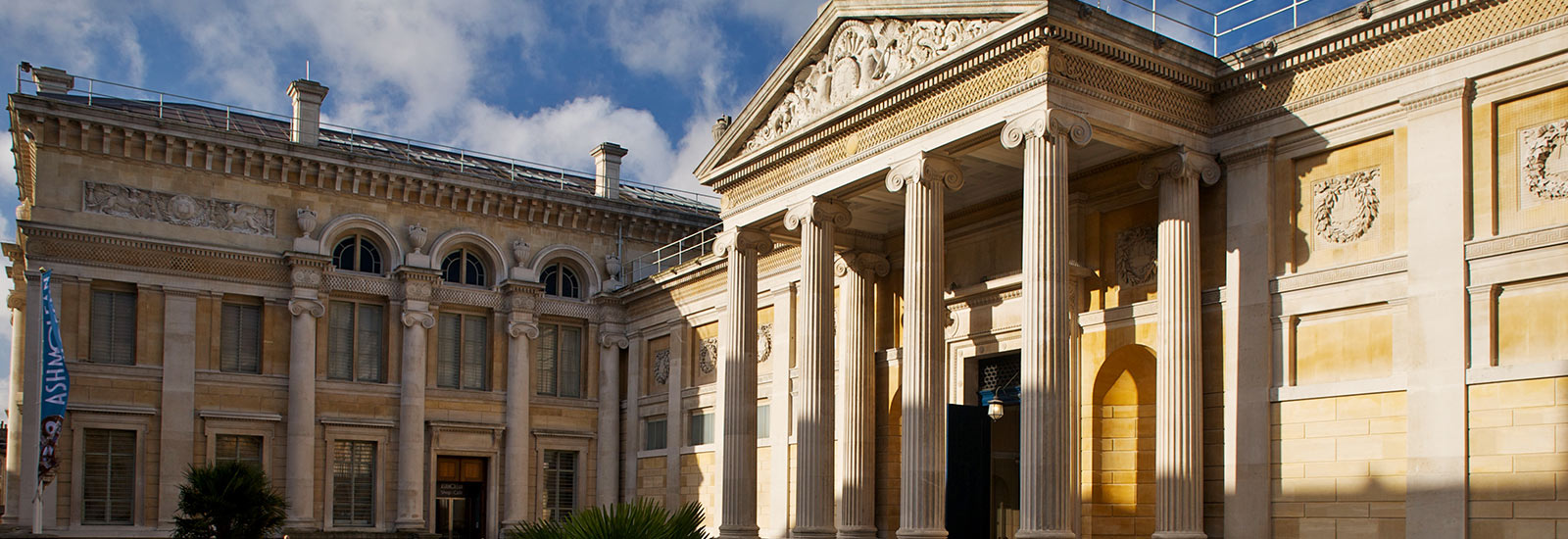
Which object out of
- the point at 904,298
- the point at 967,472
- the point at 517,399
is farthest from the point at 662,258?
the point at 967,472

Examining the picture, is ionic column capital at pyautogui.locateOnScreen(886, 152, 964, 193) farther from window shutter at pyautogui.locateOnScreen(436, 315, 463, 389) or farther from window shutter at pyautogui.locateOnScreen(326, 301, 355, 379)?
window shutter at pyautogui.locateOnScreen(326, 301, 355, 379)

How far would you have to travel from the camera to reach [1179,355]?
1861 cm

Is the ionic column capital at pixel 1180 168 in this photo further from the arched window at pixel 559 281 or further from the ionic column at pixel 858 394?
the arched window at pixel 559 281

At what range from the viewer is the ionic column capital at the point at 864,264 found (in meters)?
25.9

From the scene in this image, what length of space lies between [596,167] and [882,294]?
598 inches

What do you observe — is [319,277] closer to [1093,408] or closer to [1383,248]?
[1093,408]

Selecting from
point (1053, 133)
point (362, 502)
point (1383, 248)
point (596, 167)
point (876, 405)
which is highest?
point (596, 167)

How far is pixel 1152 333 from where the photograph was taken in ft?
65.8

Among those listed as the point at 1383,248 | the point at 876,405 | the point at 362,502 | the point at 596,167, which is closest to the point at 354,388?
the point at 362,502

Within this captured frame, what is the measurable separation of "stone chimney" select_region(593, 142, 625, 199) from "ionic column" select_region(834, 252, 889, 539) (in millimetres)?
14289

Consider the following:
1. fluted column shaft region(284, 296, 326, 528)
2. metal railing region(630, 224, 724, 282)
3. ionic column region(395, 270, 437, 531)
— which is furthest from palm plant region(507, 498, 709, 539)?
metal railing region(630, 224, 724, 282)

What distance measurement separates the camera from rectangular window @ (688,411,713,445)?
108ft

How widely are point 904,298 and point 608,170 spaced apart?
18.2 meters

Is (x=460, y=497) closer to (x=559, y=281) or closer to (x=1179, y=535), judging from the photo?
(x=559, y=281)
